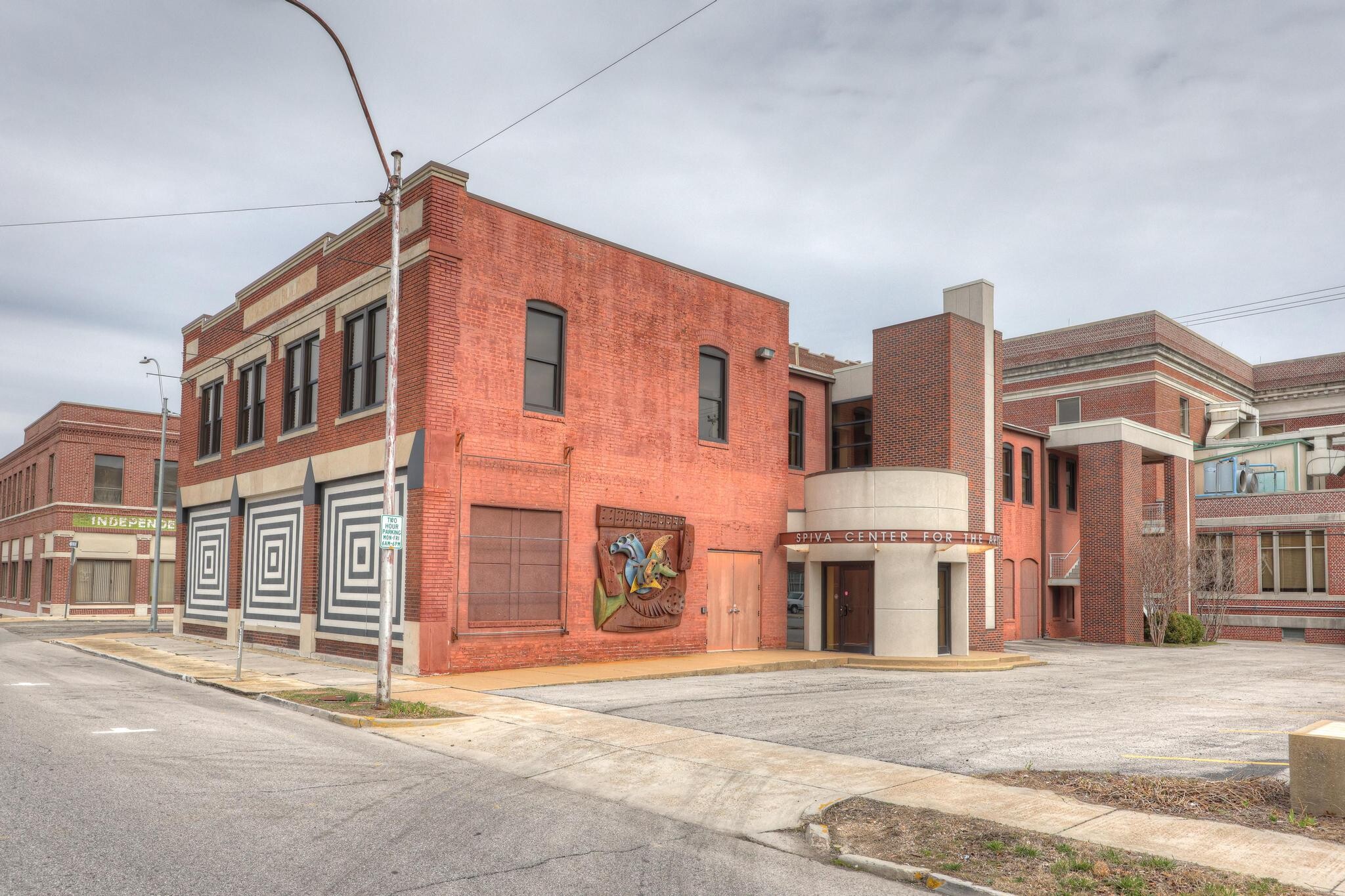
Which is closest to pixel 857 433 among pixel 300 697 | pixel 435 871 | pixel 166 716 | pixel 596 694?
pixel 596 694

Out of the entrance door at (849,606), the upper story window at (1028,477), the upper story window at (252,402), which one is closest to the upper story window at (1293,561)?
the upper story window at (1028,477)

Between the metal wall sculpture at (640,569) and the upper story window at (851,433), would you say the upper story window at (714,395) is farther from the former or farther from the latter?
the upper story window at (851,433)

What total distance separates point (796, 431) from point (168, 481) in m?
42.1

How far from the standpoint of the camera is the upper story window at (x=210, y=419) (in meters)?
29.8

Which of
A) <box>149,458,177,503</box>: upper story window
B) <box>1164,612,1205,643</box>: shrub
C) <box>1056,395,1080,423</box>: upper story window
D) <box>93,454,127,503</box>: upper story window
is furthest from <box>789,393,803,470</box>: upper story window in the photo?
<box>93,454,127,503</box>: upper story window

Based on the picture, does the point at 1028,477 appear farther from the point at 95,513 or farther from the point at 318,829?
the point at 95,513

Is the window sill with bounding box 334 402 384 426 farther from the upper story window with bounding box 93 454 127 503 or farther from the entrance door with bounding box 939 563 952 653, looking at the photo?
the upper story window with bounding box 93 454 127 503

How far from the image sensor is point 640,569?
22.6 m

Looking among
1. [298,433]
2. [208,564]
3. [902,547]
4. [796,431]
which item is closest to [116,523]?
[208,564]

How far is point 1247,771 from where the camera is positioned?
1048cm

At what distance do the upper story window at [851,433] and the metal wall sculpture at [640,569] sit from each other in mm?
9041

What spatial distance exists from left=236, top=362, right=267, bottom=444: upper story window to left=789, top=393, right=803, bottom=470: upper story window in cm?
1487

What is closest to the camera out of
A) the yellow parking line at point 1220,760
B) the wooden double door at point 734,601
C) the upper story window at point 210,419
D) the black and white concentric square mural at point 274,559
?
the yellow parking line at point 1220,760

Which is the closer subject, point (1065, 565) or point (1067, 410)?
point (1065, 565)
